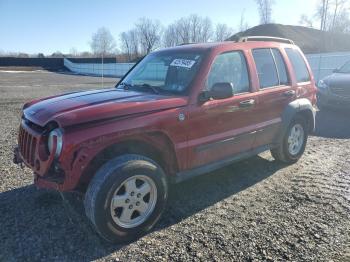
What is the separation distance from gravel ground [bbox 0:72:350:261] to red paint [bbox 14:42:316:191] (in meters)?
0.56

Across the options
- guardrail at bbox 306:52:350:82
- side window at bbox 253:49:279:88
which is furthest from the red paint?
guardrail at bbox 306:52:350:82

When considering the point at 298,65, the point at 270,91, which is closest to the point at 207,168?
the point at 270,91

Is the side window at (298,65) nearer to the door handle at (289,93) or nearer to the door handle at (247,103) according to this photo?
the door handle at (289,93)

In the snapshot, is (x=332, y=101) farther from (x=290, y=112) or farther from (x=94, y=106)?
(x=94, y=106)

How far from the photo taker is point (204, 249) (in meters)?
Result: 3.16

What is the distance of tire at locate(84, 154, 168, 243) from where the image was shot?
3.09 meters

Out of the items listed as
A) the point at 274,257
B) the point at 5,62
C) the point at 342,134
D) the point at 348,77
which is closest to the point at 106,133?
the point at 274,257

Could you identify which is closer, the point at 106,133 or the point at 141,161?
the point at 106,133

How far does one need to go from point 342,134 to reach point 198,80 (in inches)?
205

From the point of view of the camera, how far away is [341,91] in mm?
9305

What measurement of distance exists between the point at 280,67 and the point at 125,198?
3.20 metres

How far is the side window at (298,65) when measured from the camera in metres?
5.39

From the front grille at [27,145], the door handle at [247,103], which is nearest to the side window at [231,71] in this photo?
the door handle at [247,103]

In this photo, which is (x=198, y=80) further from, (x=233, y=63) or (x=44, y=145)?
(x=44, y=145)
